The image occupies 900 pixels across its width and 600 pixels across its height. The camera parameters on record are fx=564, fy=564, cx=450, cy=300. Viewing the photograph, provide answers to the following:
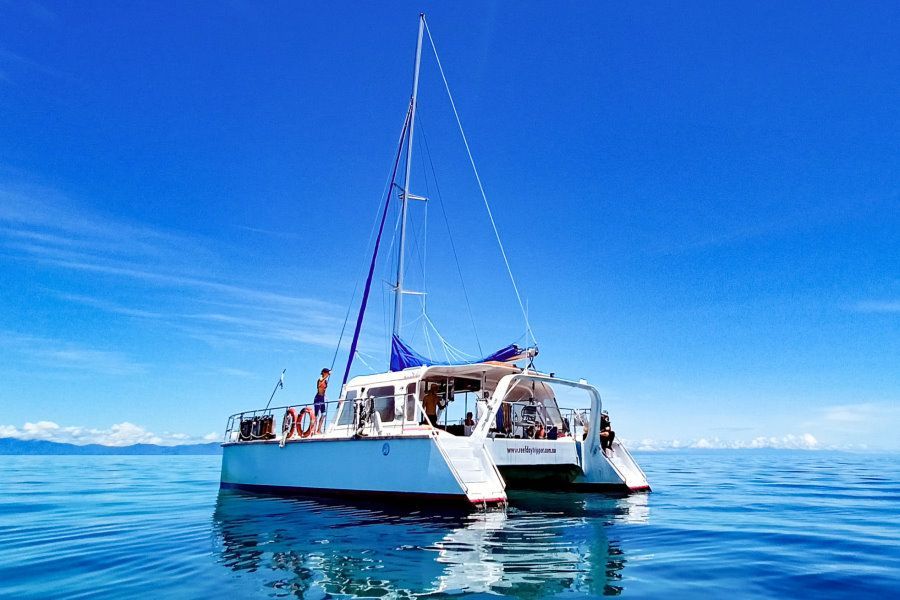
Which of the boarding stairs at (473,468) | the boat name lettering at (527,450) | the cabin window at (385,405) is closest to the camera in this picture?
the boarding stairs at (473,468)

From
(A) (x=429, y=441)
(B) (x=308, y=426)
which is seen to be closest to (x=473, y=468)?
(A) (x=429, y=441)

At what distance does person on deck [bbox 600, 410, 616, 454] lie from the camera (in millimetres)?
15867

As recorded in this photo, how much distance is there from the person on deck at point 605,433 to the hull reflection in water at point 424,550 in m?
2.61

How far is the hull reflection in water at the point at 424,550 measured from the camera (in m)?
6.32

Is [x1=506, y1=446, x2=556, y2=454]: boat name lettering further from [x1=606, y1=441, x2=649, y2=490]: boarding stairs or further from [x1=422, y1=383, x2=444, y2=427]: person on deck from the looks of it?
[x1=422, y1=383, x2=444, y2=427]: person on deck

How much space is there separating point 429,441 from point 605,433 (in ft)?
20.0

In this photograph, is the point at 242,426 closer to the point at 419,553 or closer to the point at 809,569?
the point at 419,553

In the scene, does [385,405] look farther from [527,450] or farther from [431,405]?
[527,450]

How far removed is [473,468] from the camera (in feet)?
39.4

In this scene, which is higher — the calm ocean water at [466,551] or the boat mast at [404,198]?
the boat mast at [404,198]

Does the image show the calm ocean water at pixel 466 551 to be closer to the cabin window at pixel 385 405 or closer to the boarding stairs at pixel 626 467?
the boarding stairs at pixel 626 467

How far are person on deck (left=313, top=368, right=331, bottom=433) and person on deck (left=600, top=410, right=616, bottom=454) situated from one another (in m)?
7.94

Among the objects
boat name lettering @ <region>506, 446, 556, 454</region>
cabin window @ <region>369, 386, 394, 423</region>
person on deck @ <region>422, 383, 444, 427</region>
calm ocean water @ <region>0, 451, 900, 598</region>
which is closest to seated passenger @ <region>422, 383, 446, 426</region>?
person on deck @ <region>422, 383, 444, 427</region>

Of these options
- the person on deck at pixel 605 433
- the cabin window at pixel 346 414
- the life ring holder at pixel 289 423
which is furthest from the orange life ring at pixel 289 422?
the person on deck at pixel 605 433
